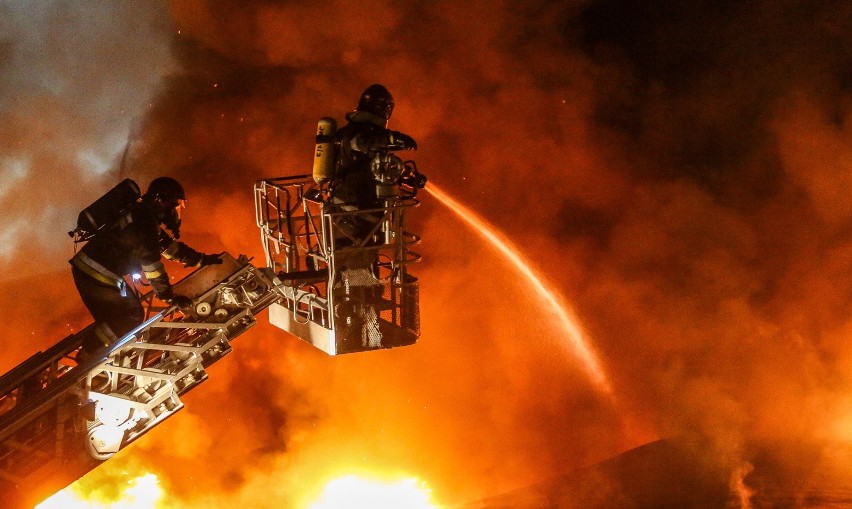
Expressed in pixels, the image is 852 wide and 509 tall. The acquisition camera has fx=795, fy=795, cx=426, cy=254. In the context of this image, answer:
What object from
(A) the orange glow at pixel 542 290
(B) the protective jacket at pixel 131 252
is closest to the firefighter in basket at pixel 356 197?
(B) the protective jacket at pixel 131 252

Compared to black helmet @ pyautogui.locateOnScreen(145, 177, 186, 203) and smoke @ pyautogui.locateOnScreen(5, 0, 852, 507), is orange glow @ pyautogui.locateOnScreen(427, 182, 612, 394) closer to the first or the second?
smoke @ pyautogui.locateOnScreen(5, 0, 852, 507)

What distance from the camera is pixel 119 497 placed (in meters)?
9.66

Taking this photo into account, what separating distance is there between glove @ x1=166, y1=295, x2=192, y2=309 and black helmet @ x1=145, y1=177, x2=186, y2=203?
85cm

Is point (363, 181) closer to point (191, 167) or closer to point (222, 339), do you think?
point (222, 339)

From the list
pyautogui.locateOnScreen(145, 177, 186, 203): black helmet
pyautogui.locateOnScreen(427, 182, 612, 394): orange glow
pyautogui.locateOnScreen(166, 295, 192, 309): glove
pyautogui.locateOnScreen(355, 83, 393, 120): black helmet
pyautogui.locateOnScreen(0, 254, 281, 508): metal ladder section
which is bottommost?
pyautogui.locateOnScreen(0, 254, 281, 508): metal ladder section

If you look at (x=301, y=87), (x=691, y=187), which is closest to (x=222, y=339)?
(x=301, y=87)

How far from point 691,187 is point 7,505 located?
9350mm

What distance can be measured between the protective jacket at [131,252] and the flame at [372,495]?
4420 millimetres

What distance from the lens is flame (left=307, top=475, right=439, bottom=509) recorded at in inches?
382

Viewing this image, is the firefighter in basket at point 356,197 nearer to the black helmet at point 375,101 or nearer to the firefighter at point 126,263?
the black helmet at point 375,101

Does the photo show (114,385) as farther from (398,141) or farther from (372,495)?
(372,495)

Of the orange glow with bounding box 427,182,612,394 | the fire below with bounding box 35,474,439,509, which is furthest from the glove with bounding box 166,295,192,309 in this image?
the orange glow with bounding box 427,182,612,394

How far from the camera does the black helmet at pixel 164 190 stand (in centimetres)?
659

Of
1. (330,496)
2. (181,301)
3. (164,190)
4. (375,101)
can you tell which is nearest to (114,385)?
(181,301)
